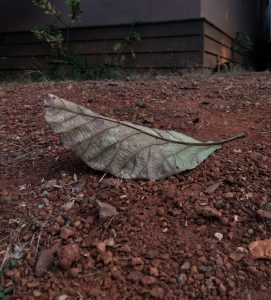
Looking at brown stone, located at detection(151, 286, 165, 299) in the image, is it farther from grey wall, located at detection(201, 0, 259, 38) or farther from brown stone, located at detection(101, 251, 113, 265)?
grey wall, located at detection(201, 0, 259, 38)

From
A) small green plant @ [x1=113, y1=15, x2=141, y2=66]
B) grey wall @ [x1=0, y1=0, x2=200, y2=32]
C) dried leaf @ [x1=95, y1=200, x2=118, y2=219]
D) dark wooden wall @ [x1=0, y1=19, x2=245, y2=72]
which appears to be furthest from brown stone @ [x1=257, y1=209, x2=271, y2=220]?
small green plant @ [x1=113, y1=15, x2=141, y2=66]

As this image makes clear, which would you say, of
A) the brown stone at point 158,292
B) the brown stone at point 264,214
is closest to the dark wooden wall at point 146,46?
the brown stone at point 264,214

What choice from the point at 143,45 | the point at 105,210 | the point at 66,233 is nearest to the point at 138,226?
the point at 105,210

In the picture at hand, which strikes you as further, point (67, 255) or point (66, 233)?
point (66, 233)

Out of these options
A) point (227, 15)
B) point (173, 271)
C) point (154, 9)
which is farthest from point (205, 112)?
point (227, 15)

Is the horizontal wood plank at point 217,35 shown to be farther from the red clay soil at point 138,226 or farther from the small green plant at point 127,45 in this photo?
the red clay soil at point 138,226

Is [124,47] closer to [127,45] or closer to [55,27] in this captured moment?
[127,45]
